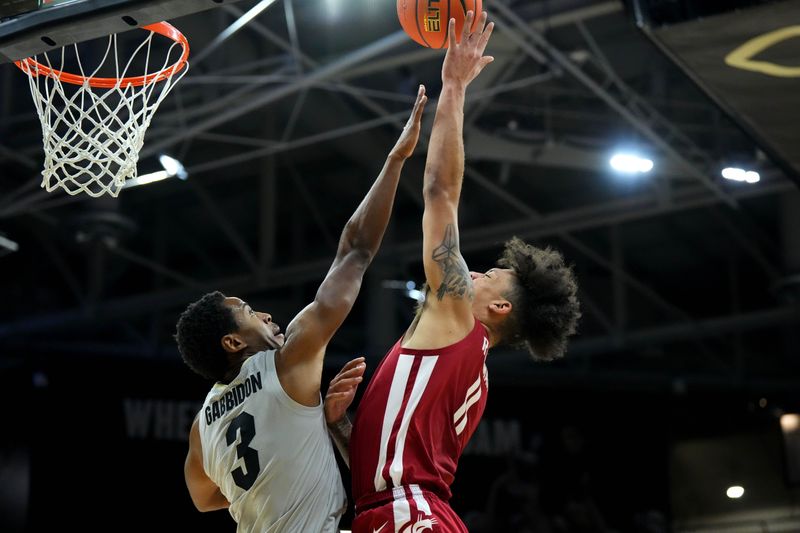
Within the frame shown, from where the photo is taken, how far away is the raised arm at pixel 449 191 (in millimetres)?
3838

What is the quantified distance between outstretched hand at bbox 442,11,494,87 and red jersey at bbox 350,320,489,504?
0.89 metres

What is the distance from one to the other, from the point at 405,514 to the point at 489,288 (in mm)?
902

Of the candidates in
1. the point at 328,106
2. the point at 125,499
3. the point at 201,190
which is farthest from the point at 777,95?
the point at 125,499

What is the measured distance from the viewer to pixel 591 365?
1806 cm

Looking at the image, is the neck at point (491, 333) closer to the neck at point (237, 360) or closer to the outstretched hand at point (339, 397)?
the outstretched hand at point (339, 397)

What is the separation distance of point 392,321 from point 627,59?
4183 mm

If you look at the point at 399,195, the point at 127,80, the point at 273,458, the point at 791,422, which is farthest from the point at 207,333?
the point at 791,422

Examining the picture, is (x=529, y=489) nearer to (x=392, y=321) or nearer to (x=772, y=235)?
(x=392, y=321)

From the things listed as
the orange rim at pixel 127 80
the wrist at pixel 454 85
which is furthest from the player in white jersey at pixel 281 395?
the orange rim at pixel 127 80

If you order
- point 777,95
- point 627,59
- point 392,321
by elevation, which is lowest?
point 777,95

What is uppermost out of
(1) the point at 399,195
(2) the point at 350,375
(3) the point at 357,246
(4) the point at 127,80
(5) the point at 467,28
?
(1) the point at 399,195

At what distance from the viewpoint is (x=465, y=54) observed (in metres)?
4.10

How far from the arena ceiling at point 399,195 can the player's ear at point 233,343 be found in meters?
4.47

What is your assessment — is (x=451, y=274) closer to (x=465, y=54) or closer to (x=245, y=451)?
(x=465, y=54)
